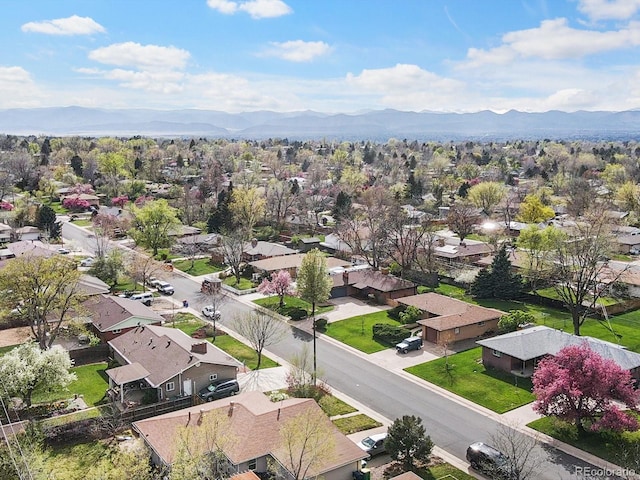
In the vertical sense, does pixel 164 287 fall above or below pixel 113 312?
below

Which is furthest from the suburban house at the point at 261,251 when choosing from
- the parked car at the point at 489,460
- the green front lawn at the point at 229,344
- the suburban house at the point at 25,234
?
the parked car at the point at 489,460

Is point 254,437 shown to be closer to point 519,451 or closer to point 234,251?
point 519,451

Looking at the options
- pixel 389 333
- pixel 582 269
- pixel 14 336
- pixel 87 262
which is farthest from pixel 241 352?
A: pixel 87 262

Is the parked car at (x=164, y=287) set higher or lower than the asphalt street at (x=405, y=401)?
higher

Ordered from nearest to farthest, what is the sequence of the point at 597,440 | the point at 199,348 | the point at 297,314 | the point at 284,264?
the point at 597,440, the point at 199,348, the point at 297,314, the point at 284,264

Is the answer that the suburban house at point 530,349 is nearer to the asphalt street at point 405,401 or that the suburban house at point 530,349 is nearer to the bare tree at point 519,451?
the asphalt street at point 405,401

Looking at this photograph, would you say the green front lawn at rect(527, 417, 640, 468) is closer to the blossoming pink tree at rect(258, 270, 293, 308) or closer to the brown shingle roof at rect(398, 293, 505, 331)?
the brown shingle roof at rect(398, 293, 505, 331)

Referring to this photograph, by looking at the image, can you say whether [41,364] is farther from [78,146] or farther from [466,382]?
[78,146]

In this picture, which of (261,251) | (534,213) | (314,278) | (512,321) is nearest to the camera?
(314,278)

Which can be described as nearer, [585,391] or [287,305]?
[585,391]
